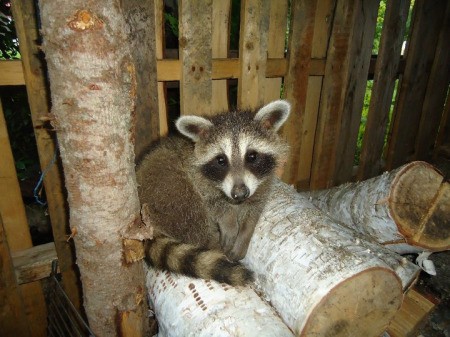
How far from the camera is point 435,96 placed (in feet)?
13.8

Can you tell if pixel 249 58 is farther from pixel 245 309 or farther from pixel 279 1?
pixel 245 309

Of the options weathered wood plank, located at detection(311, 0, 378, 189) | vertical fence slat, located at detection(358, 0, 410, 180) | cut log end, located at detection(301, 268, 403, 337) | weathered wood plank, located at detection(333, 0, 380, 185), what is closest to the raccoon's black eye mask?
cut log end, located at detection(301, 268, 403, 337)

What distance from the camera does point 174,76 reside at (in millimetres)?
2297

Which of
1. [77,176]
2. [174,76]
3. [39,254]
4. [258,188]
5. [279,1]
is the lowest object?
[39,254]

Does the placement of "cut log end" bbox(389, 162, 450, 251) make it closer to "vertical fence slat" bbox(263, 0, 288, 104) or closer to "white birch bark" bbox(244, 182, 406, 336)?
"white birch bark" bbox(244, 182, 406, 336)

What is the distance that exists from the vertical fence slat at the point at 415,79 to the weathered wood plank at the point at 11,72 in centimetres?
381

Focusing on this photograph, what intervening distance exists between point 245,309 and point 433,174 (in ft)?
5.09

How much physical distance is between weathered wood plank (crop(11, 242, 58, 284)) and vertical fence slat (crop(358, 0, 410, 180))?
3.33 m

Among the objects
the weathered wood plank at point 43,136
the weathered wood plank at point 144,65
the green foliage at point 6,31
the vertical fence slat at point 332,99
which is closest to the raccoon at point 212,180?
the weathered wood plank at point 144,65

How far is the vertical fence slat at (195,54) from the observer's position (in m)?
2.18

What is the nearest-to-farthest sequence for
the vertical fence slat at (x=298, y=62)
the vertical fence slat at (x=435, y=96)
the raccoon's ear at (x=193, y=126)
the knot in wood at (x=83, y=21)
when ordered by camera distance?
the knot in wood at (x=83, y=21) < the raccoon's ear at (x=193, y=126) < the vertical fence slat at (x=298, y=62) < the vertical fence slat at (x=435, y=96)

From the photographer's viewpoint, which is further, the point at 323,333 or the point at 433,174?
the point at 433,174

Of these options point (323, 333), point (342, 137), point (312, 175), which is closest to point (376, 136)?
point (342, 137)

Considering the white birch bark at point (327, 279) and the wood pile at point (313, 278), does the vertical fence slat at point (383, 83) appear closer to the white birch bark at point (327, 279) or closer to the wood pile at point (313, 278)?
the wood pile at point (313, 278)
